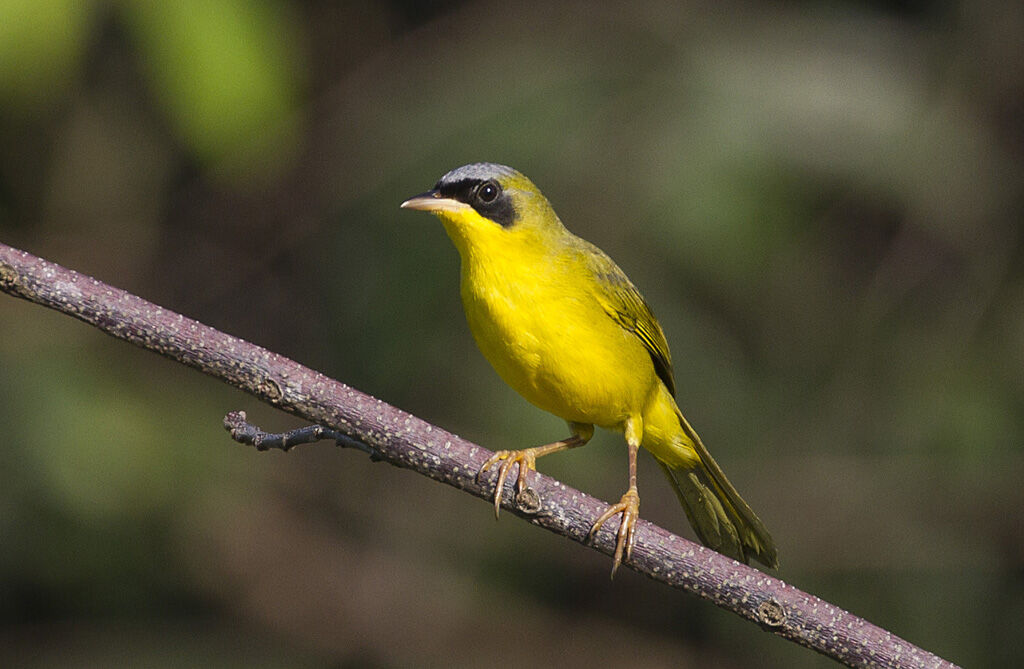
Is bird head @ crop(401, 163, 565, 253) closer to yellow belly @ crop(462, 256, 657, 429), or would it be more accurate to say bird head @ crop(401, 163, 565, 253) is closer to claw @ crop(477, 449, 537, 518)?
yellow belly @ crop(462, 256, 657, 429)

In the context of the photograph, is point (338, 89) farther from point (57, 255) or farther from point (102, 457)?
point (102, 457)

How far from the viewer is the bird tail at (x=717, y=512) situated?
459 centimetres

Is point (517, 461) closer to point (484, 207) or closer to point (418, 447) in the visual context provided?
point (418, 447)

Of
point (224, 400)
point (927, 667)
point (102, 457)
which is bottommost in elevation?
point (927, 667)

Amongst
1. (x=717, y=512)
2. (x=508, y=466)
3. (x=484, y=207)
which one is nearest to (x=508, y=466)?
(x=508, y=466)

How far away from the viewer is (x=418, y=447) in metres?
3.26

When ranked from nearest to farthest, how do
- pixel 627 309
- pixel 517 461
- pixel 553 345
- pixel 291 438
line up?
pixel 291 438, pixel 517 461, pixel 553 345, pixel 627 309

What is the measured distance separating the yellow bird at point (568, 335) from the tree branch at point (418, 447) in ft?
1.18

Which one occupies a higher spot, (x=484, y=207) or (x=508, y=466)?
(x=484, y=207)

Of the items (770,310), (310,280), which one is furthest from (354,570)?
(770,310)

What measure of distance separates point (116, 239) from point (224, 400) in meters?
1.31

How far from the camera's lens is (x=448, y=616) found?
769cm

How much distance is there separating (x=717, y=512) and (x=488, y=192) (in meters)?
1.55

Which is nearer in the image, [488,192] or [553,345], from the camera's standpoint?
[553,345]
